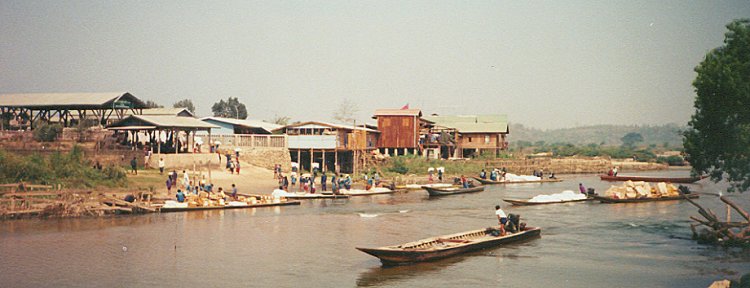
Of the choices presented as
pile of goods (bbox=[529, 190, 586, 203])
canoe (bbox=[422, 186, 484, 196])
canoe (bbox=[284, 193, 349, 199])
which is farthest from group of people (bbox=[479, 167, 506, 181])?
canoe (bbox=[284, 193, 349, 199])

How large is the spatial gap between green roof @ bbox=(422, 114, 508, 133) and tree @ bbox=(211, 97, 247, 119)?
32.8 metres

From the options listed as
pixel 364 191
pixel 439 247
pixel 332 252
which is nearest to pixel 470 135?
pixel 364 191

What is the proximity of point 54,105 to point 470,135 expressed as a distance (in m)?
45.5

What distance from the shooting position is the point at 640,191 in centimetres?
4069

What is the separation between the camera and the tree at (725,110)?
1023 inches

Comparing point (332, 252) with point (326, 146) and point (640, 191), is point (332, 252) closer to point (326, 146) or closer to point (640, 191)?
point (640, 191)

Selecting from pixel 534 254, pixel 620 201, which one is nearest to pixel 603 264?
pixel 534 254

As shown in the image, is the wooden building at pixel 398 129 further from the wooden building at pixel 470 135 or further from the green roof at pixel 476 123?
the green roof at pixel 476 123

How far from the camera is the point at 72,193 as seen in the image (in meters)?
31.5

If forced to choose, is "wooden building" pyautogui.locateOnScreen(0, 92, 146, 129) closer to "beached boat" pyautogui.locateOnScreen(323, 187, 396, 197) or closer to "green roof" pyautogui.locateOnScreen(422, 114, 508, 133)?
"beached boat" pyautogui.locateOnScreen(323, 187, 396, 197)

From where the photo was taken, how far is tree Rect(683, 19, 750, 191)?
26.0 metres

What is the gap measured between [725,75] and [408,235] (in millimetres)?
13879

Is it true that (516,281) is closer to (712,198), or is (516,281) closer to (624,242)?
(624,242)

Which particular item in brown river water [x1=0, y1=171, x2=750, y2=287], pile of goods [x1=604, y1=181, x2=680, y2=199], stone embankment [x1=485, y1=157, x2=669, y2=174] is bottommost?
brown river water [x1=0, y1=171, x2=750, y2=287]
